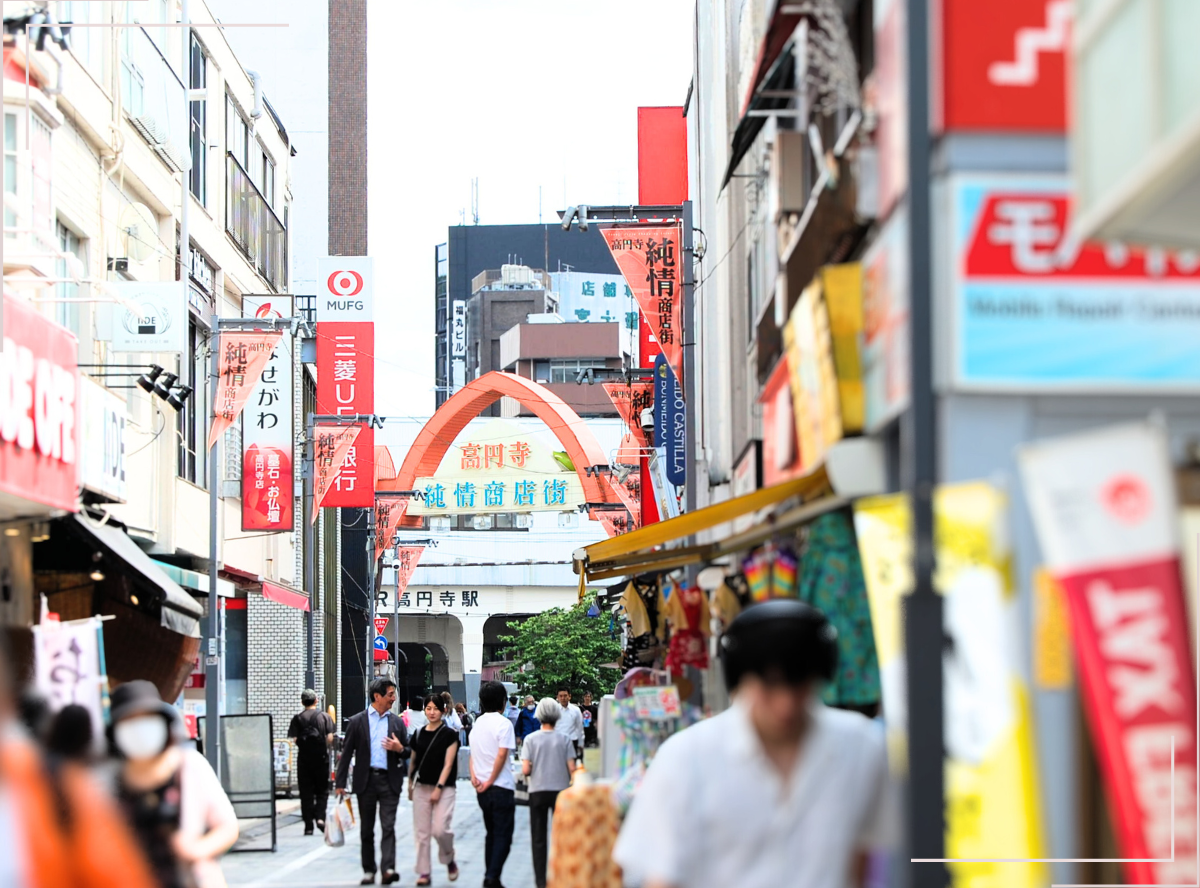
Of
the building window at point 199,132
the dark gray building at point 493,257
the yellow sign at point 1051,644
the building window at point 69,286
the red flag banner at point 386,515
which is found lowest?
the yellow sign at point 1051,644

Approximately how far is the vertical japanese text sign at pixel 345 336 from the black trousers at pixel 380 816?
17.7 m

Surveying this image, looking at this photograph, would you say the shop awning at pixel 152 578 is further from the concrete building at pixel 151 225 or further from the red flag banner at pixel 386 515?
the red flag banner at pixel 386 515

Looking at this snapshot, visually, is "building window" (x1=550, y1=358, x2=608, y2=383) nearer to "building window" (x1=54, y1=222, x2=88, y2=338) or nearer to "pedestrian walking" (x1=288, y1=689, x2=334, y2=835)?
"pedestrian walking" (x1=288, y1=689, x2=334, y2=835)

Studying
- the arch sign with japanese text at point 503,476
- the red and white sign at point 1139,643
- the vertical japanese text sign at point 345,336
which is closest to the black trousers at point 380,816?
the red and white sign at point 1139,643

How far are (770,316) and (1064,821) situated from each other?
27.9ft

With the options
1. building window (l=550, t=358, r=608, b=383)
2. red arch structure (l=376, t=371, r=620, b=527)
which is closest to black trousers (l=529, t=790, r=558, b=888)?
red arch structure (l=376, t=371, r=620, b=527)

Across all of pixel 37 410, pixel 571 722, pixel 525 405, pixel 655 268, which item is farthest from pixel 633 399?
pixel 37 410

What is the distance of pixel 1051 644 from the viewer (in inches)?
267

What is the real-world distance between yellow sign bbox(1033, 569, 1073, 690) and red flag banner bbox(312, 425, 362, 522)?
27.2 meters

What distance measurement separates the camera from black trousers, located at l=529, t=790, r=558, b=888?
49.2 feet

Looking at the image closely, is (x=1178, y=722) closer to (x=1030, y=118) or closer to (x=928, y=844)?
(x=928, y=844)

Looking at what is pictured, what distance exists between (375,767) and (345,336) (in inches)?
721

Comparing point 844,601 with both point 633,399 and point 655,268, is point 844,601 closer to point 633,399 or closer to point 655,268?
point 655,268

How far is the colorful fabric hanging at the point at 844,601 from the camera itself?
30.2 ft
